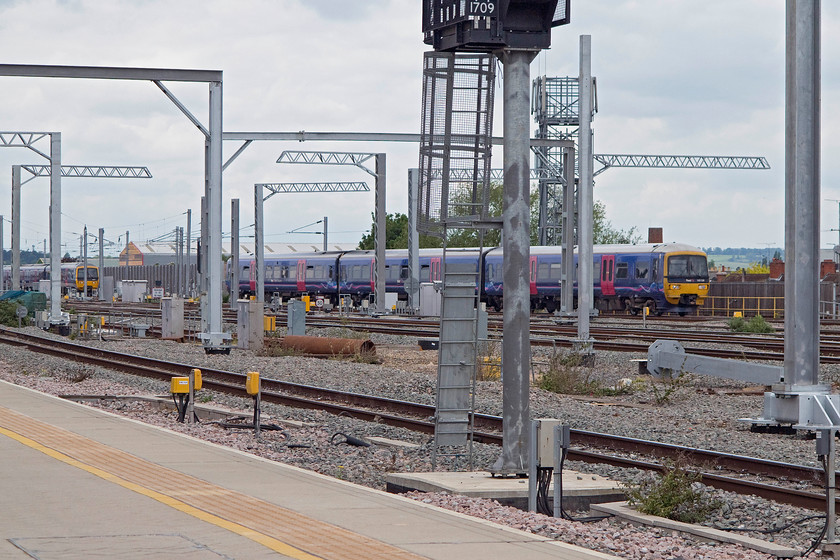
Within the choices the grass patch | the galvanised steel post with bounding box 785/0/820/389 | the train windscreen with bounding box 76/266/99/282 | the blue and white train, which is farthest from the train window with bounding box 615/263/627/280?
the train windscreen with bounding box 76/266/99/282

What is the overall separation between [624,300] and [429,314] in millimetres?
9265

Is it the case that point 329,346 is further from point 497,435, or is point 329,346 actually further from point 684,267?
point 684,267

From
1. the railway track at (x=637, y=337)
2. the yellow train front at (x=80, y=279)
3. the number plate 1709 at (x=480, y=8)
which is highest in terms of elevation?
the number plate 1709 at (x=480, y=8)

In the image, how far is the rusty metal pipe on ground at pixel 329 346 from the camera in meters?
29.0

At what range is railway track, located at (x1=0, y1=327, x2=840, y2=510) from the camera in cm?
1095

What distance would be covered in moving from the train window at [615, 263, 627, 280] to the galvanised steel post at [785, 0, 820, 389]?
120ft

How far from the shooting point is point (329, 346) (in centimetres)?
3000

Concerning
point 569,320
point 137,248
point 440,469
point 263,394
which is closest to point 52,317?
point 569,320

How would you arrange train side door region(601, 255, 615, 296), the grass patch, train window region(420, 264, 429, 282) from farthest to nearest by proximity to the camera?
train window region(420, 264, 429, 282) → train side door region(601, 255, 615, 296) → the grass patch

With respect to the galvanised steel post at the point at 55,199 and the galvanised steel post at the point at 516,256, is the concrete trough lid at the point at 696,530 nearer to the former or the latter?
the galvanised steel post at the point at 516,256

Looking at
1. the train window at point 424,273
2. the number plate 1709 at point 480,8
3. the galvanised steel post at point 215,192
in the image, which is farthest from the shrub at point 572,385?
the train window at point 424,273

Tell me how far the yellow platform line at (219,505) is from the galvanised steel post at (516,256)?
9.62ft

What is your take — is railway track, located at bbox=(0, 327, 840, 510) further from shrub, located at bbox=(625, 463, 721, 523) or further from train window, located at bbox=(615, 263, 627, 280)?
train window, located at bbox=(615, 263, 627, 280)

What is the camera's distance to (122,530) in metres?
7.47
